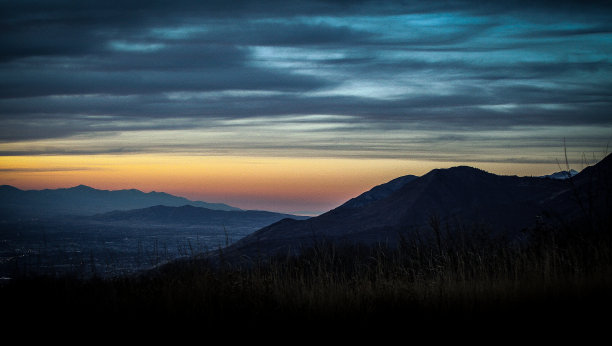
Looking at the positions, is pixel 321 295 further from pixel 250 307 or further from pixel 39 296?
pixel 39 296

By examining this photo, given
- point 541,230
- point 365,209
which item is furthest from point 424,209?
point 541,230

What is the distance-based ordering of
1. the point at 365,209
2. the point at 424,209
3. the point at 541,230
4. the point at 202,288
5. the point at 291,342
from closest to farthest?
the point at 291,342 → the point at 202,288 → the point at 541,230 → the point at 424,209 → the point at 365,209

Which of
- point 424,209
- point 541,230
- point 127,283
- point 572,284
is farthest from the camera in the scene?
point 424,209

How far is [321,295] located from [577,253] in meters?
5.47

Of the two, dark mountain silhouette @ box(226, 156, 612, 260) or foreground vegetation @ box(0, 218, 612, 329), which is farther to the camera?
dark mountain silhouette @ box(226, 156, 612, 260)

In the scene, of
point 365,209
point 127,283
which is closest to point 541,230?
point 127,283

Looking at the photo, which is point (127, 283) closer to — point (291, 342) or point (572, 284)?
point (291, 342)

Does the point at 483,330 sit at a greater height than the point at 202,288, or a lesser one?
lesser

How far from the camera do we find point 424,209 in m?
159

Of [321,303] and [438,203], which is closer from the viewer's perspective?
[321,303]

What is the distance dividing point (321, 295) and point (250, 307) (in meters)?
1.05

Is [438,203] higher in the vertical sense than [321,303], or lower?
higher

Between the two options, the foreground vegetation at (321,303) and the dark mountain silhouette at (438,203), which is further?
the dark mountain silhouette at (438,203)

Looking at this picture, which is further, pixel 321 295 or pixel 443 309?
pixel 321 295
